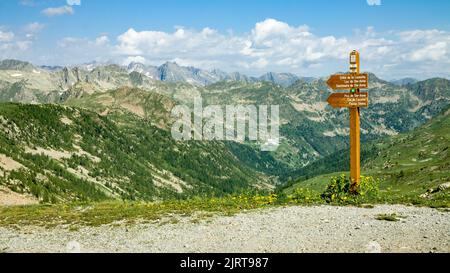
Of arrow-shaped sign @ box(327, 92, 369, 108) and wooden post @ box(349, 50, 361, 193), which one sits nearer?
arrow-shaped sign @ box(327, 92, 369, 108)

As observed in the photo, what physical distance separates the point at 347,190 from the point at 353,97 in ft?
24.2

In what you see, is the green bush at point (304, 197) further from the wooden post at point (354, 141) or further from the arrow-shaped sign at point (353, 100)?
the arrow-shaped sign at point (353, 100)

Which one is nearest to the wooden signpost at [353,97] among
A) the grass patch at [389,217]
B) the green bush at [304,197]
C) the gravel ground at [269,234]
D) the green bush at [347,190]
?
the green bush at [347,190]

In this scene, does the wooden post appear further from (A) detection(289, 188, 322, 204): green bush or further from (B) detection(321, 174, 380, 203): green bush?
(A) detection(289, 188, 322, 204): green bush

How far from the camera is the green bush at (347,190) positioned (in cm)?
3294

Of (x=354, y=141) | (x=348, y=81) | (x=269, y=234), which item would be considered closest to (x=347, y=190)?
(x=354, y=141)

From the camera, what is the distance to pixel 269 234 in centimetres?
2352

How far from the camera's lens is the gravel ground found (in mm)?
21094

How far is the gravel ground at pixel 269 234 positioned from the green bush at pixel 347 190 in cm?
322

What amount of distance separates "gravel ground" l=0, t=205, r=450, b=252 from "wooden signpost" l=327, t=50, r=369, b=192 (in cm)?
476

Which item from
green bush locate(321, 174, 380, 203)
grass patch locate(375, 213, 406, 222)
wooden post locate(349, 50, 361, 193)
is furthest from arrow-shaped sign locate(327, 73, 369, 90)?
grass patch locate(375, 213, 406, 222)

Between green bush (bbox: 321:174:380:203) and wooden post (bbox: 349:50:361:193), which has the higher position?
wooden post (bbox: 349:50:361:193)

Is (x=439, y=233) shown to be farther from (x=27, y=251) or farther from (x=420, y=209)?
(x=27, y=251)
